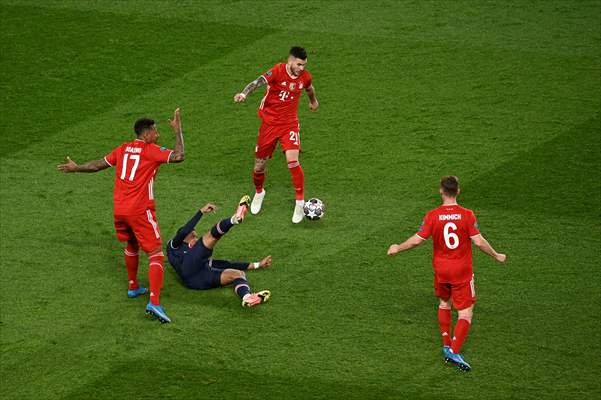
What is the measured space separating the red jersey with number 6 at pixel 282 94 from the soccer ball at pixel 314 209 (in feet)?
3.56

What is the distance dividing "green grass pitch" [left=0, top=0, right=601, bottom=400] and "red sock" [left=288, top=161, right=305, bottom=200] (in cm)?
40

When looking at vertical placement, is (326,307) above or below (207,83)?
below

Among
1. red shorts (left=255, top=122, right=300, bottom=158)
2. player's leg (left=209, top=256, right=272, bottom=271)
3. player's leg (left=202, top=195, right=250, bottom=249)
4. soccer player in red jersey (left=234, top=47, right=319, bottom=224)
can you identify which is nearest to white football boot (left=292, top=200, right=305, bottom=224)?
soccer player in red jersey (left=234, top=47, right=319, bottom=224)

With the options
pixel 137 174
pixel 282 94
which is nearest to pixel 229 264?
pixel 137 174

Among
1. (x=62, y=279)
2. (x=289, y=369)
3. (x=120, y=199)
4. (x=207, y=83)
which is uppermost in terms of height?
(x=207, y=83)

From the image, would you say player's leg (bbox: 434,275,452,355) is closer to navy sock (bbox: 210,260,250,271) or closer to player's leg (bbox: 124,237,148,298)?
navy sock (bbox: 210,260,250,271)

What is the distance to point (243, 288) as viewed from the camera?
12320 mm

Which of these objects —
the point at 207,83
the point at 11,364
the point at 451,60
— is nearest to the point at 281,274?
the point at 11,364

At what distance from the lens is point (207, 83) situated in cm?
1869

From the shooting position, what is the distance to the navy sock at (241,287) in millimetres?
12281

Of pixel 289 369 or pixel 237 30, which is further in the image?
pixel 237 30

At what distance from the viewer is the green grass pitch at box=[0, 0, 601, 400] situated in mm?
11148

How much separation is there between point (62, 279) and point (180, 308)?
1.65 m

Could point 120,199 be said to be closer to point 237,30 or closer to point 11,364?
point 11,364
